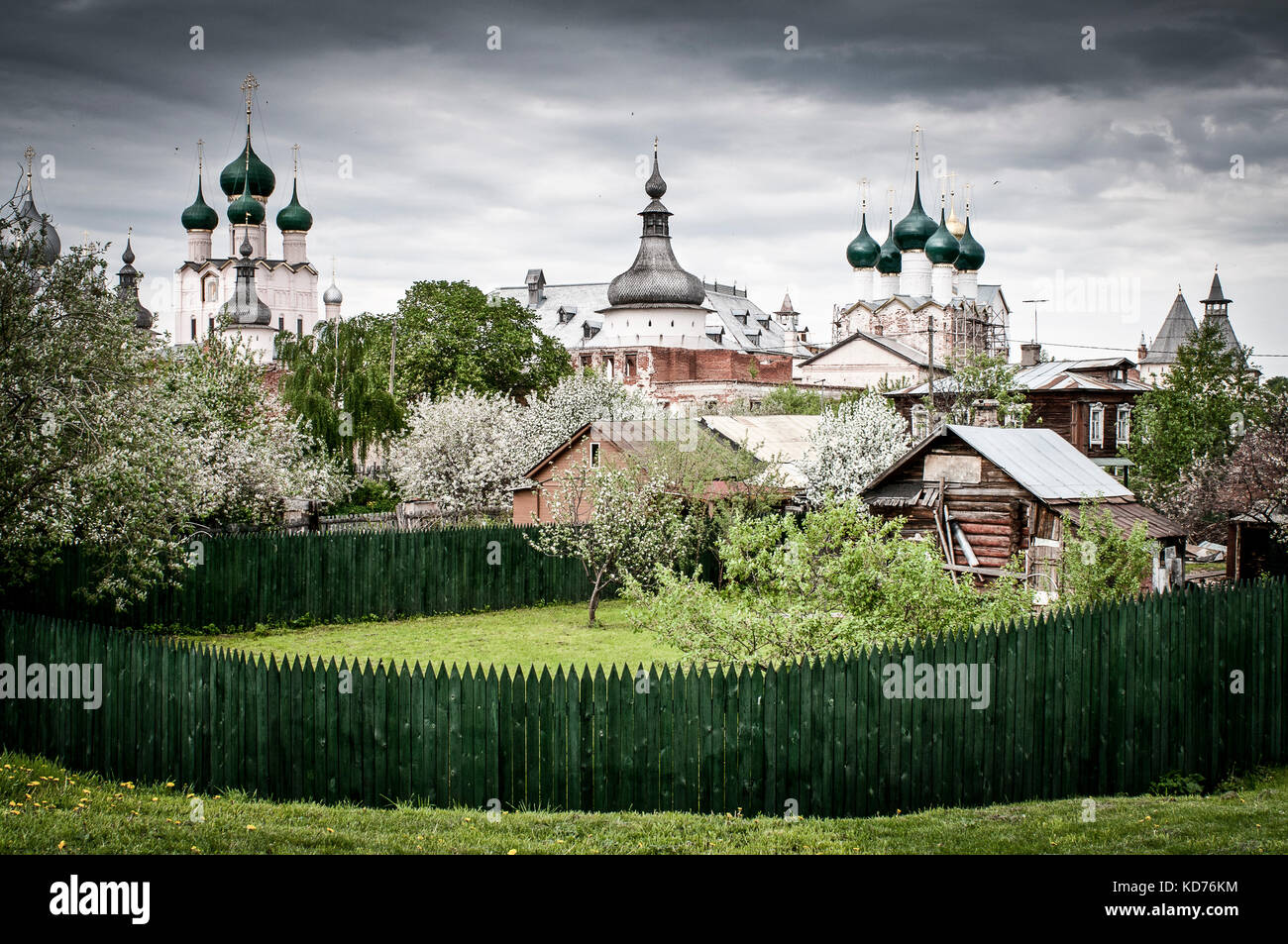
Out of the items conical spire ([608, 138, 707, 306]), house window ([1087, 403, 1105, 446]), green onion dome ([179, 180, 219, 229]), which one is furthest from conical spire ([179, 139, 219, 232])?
house window ([1087, 403, 1105, 446])

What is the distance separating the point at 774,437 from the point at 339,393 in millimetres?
16462

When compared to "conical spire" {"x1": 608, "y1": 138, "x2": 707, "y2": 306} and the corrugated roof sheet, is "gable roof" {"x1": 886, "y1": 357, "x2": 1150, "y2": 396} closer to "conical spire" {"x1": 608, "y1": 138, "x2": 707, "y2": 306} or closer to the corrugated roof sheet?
the corrugated roof sheet

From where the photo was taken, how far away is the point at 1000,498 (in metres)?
25.1

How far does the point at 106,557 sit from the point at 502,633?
791 centimetres

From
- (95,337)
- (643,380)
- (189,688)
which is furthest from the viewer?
(643,380)

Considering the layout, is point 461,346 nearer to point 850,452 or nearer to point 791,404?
point 791,404

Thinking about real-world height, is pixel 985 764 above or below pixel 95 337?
below

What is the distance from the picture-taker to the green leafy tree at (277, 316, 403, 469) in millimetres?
40688

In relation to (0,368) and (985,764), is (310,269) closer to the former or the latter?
(0,368)

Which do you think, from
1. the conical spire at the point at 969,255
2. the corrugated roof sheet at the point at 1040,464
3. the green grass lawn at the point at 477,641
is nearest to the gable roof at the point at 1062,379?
the corrugated roof sheet at the point at 1040,464

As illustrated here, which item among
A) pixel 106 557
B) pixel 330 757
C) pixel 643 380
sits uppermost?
pixel 643 380

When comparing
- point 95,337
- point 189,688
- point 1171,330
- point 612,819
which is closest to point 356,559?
point 95,337

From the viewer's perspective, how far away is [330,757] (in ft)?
39.2

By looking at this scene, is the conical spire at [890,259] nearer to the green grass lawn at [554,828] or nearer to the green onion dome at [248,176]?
the green onion dome at [248,176]
